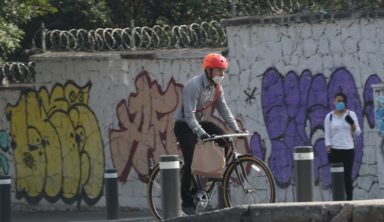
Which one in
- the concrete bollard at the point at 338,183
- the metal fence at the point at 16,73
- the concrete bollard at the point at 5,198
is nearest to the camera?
the concrete bollard at the point at 338,183

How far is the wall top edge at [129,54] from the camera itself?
1752 centimetres

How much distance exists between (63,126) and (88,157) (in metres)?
0.75

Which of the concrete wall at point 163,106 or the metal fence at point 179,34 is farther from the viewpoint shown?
the metal fence at point 179,34

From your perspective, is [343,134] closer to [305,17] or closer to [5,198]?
[305,17]

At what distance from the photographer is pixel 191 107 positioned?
457 inches

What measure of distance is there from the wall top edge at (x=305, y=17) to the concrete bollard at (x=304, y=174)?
4.29m

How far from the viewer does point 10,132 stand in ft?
67.9

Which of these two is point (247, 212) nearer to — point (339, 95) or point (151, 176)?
point (151, 176)

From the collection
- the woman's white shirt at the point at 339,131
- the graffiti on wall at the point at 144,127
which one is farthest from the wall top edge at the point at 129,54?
the woman's white shirt at the point at 339,131

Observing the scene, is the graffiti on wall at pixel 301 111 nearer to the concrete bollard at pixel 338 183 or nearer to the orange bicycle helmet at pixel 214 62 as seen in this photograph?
the concrete bollard at pixel 338 183

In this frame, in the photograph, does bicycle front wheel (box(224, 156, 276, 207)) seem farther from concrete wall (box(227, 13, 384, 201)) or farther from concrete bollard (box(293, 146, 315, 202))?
concrete wall (box(227, 13, 384, 201))

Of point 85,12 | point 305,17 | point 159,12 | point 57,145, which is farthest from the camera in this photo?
point 159,12

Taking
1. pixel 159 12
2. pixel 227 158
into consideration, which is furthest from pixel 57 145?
pixel 227 158

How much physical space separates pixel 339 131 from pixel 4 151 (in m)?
7.37
